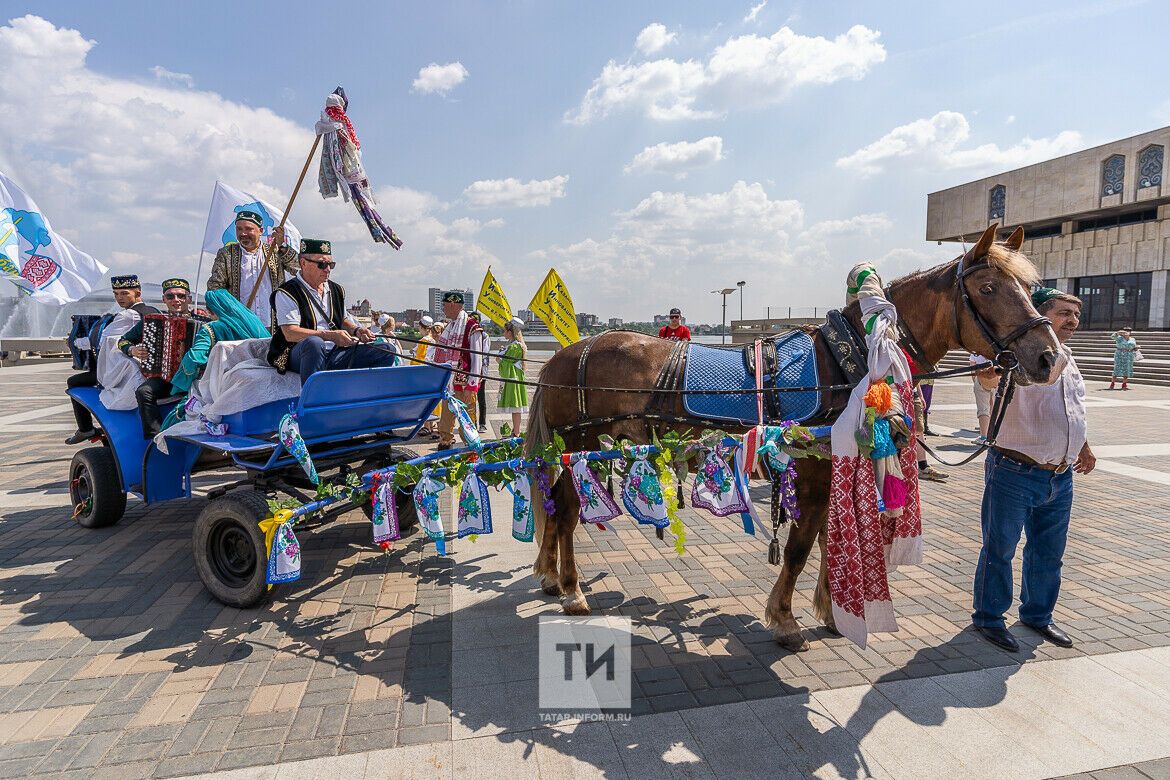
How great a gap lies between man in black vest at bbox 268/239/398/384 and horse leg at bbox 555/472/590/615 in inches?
59.0

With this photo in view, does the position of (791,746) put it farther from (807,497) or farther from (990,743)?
(807,497)

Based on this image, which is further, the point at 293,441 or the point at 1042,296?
the point at 293,441

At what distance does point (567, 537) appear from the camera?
13.0ft

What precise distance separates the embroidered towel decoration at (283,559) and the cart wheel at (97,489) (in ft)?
9.21

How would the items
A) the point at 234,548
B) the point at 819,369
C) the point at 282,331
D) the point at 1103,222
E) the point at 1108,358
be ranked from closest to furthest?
1. the point at 819,369
2. the point at 282,331
3. the point at 234,548
4. the point at 1108,358
5. the point at 1103,222

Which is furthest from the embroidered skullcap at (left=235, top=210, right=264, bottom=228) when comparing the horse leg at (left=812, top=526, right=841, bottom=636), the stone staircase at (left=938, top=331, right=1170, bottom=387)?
the stone staircase at (left=938, top=331, right=1170, bottom=387)

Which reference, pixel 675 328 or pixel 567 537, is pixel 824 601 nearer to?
pixel 567 537

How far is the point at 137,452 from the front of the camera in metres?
4.83

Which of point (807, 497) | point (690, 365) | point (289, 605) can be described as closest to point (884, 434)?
point (807, 497)

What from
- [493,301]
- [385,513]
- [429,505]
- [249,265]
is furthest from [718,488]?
[493,301]

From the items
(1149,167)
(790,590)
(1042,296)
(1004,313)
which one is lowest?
(790,590)

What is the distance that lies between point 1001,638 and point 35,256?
9720mm

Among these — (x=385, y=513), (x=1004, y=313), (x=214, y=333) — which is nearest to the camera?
(x=1004, y=313)

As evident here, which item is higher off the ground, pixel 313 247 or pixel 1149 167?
pixel 1149 167
